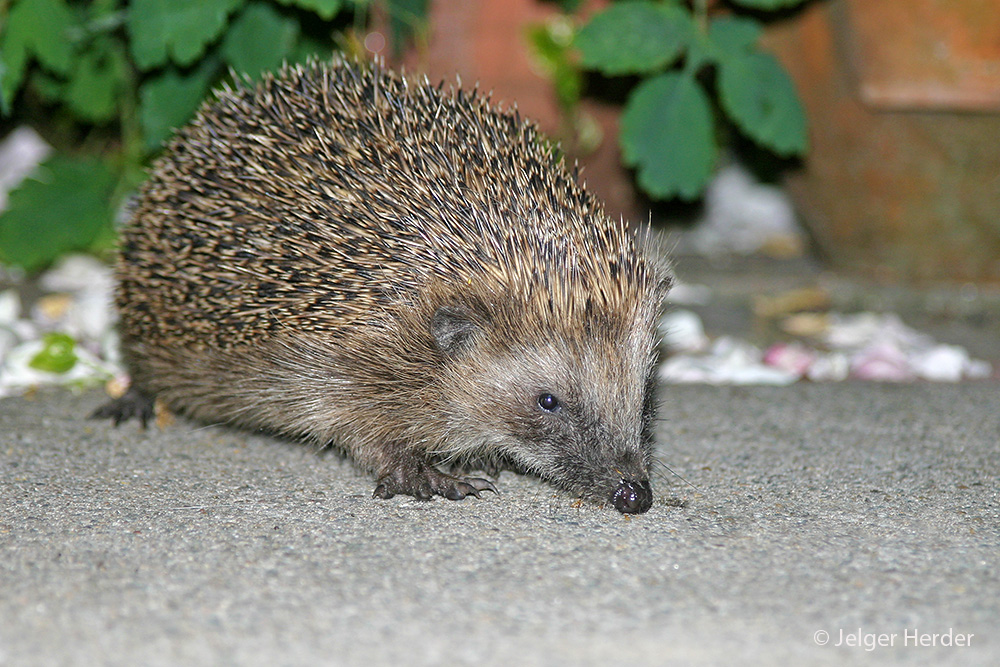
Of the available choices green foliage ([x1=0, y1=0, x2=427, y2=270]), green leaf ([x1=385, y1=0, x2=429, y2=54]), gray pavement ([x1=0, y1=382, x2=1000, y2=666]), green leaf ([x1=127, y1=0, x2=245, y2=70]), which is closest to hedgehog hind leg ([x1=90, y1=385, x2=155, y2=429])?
gray pavement ([x1=0, y1=382, x2=1000, y2=666])

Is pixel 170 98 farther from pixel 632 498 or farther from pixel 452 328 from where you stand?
pixel 632 498

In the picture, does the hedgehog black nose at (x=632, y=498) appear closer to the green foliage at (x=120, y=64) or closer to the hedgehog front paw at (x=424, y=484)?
the hedgehog front paw at (x=424, y=484)

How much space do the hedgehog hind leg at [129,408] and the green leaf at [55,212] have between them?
1.46 meters

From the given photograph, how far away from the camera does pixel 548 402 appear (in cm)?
303

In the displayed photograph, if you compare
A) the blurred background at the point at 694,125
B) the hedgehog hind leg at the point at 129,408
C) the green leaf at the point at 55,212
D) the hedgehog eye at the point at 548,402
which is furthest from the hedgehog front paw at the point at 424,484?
the green leaf at the point at 55,212

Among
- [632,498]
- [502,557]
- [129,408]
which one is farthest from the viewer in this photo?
[129,408]

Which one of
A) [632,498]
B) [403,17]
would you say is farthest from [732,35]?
[632,498]

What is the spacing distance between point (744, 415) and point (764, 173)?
7.81 feet

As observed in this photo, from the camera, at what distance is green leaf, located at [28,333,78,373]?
13.2 feet

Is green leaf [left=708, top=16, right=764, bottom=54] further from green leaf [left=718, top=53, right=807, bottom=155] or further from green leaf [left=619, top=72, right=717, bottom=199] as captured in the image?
green leaf [left=619, top=72, right=717, bottom=199]

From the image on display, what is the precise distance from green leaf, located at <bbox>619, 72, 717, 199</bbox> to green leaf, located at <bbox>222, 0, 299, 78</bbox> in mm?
1395

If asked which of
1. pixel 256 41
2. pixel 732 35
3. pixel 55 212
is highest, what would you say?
pixel 732 35

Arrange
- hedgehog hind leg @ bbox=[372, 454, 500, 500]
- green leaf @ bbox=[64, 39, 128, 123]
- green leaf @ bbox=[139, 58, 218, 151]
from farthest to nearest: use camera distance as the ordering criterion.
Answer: green leaf @ bbox=[64, 39, 128, 123]
green leaf @ bbox=[139, 58, 218, 151]
hedgehog hind leg @ bbox=[372, 454, 500, 500]

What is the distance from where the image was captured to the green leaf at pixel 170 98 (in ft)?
13.6
